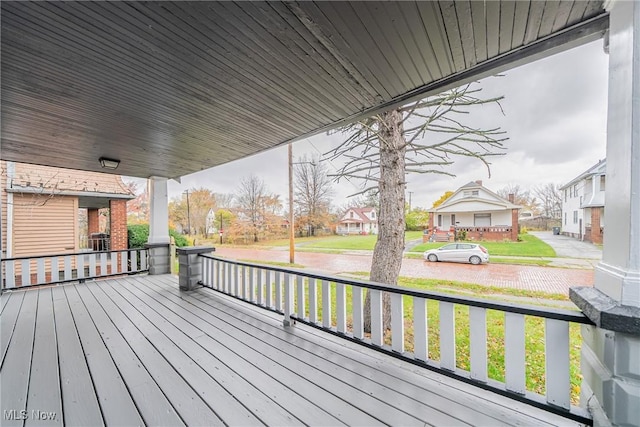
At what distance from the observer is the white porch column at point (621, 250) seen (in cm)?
108

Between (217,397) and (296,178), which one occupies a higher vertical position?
(296,178)

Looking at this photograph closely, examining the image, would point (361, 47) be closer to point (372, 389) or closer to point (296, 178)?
point (372, 389)

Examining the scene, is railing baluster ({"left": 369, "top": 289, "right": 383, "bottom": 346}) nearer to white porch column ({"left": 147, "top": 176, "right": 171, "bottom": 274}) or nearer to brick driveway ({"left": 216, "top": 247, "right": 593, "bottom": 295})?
brick driveway ({"left": 216, "top": 247, "right": 593, "bottom": 295})

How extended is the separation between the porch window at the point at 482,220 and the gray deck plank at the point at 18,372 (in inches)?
438

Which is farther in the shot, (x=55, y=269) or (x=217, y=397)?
(x=55, y=269)

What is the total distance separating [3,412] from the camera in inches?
59.4

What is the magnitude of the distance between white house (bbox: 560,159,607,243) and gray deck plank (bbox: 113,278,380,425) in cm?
370

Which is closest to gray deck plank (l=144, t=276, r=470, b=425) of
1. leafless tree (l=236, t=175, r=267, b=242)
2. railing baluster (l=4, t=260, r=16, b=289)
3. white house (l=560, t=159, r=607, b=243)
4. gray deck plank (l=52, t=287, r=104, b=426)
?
gray deck plank (l=52, t=287, r=104, b=426)

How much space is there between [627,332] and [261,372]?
6.69 feet

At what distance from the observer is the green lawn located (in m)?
7.00

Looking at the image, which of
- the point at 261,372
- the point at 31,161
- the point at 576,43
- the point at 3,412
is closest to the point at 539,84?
the point at 576,43

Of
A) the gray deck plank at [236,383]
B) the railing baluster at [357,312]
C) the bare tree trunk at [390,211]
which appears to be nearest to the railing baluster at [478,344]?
the railing baluster at [357,312]

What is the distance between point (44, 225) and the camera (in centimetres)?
676

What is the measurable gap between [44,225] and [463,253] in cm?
1214
